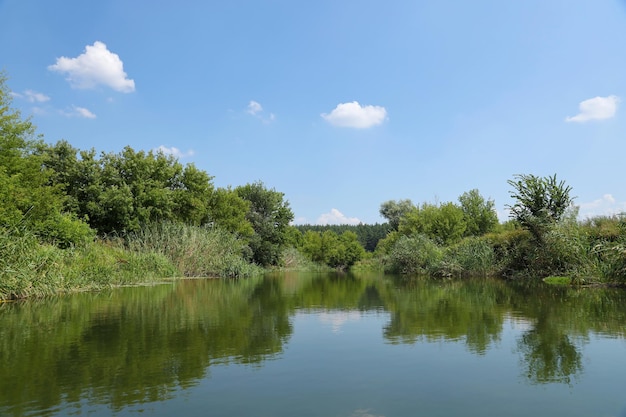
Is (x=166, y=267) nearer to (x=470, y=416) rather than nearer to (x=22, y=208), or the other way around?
(x=22, y=208)

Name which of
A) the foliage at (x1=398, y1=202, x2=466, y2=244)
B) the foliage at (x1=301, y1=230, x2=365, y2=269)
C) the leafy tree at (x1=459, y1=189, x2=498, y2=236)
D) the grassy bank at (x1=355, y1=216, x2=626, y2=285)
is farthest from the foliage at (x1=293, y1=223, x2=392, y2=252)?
the grassy bank at (x1=355, y1=216, x2=626, y2=285)

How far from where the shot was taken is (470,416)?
4.05m

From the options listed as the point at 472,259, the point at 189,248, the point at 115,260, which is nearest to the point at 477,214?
the point at 472,259

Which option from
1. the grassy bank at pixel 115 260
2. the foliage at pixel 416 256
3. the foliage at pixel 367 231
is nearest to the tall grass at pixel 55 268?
the grassy bank at pixel 115 260

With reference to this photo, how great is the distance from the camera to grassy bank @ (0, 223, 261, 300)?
1320 centimetres

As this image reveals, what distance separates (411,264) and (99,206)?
23618 millimetres

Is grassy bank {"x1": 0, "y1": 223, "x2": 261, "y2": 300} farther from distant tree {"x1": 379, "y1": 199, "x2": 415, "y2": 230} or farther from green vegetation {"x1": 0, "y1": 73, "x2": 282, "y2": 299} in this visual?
distant tree {"x1": 379, "y1": 199, "x2": 415, "y2": 230}

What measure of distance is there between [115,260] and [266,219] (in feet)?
85.4

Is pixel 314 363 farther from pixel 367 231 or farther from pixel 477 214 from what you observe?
pixel 367 231

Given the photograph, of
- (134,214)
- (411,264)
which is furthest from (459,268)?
(134,214)

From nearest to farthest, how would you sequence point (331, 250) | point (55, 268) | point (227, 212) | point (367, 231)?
point (55, 268)
point (227, 212)
point (331, 250)
point (367, 231)

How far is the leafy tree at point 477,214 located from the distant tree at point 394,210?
71.0ft

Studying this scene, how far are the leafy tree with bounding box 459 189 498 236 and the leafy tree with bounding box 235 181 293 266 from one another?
1974 centimetres

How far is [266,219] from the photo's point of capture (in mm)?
45938
